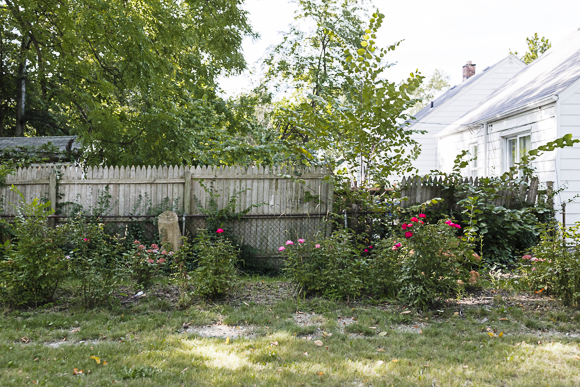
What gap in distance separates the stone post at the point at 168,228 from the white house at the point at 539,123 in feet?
22.3

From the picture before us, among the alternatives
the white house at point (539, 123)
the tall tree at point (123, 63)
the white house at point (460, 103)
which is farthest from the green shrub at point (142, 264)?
the white house at point (460, 103)

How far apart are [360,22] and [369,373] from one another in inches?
644

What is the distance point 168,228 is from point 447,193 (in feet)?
16.7

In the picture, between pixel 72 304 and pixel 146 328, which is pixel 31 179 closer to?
pixel 72 304

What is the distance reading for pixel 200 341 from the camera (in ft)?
12.4

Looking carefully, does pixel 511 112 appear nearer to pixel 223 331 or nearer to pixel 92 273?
pixel 223 331

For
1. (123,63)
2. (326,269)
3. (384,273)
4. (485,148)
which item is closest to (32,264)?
(326,269)

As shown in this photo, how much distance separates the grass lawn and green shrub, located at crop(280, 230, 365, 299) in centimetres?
24

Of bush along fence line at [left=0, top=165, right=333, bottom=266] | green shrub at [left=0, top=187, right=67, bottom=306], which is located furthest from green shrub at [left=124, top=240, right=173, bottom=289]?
bush along fence line at [left=0, top=165, right=333, bottom=266]

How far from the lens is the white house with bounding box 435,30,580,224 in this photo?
8.38 m

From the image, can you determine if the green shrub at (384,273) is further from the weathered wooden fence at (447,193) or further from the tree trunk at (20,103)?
the tree trunk at (20,103)

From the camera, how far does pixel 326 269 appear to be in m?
5.29

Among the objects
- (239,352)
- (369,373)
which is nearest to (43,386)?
(239,352)

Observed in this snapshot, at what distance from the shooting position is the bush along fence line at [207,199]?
7.57m
